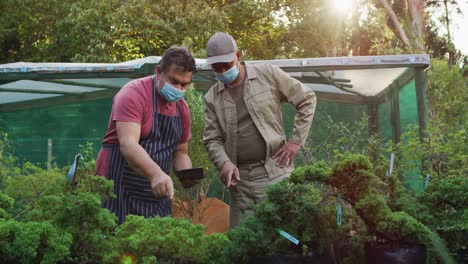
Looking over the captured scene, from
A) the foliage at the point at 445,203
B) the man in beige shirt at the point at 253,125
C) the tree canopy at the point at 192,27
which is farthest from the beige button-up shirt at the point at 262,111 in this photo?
the tree canopy at the point at 192,27

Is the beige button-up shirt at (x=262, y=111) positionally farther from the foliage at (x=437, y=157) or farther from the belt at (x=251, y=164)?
the foliage at (x=437, y=157)

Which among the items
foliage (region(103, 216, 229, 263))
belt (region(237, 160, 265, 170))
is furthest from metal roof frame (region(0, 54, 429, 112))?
foliage (region(103, 216, 229, 263))

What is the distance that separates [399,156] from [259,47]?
2355cm

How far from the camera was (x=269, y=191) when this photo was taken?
2.93m

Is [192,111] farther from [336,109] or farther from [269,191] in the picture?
[269,191]

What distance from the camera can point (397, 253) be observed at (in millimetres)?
2783

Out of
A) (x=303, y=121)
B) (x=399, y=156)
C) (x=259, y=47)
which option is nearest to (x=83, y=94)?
(x=399, y=156)

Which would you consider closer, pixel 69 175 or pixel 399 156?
pixel 69 175

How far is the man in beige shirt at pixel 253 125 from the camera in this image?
499 cm

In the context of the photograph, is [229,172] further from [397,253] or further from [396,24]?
[396,24]

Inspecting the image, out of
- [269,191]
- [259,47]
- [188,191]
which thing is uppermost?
[259,47]

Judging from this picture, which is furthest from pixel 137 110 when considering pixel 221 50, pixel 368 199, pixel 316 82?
pixel 316 82

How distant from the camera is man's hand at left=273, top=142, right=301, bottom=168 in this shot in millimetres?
4953

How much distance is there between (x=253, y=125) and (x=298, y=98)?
33 centimetres
